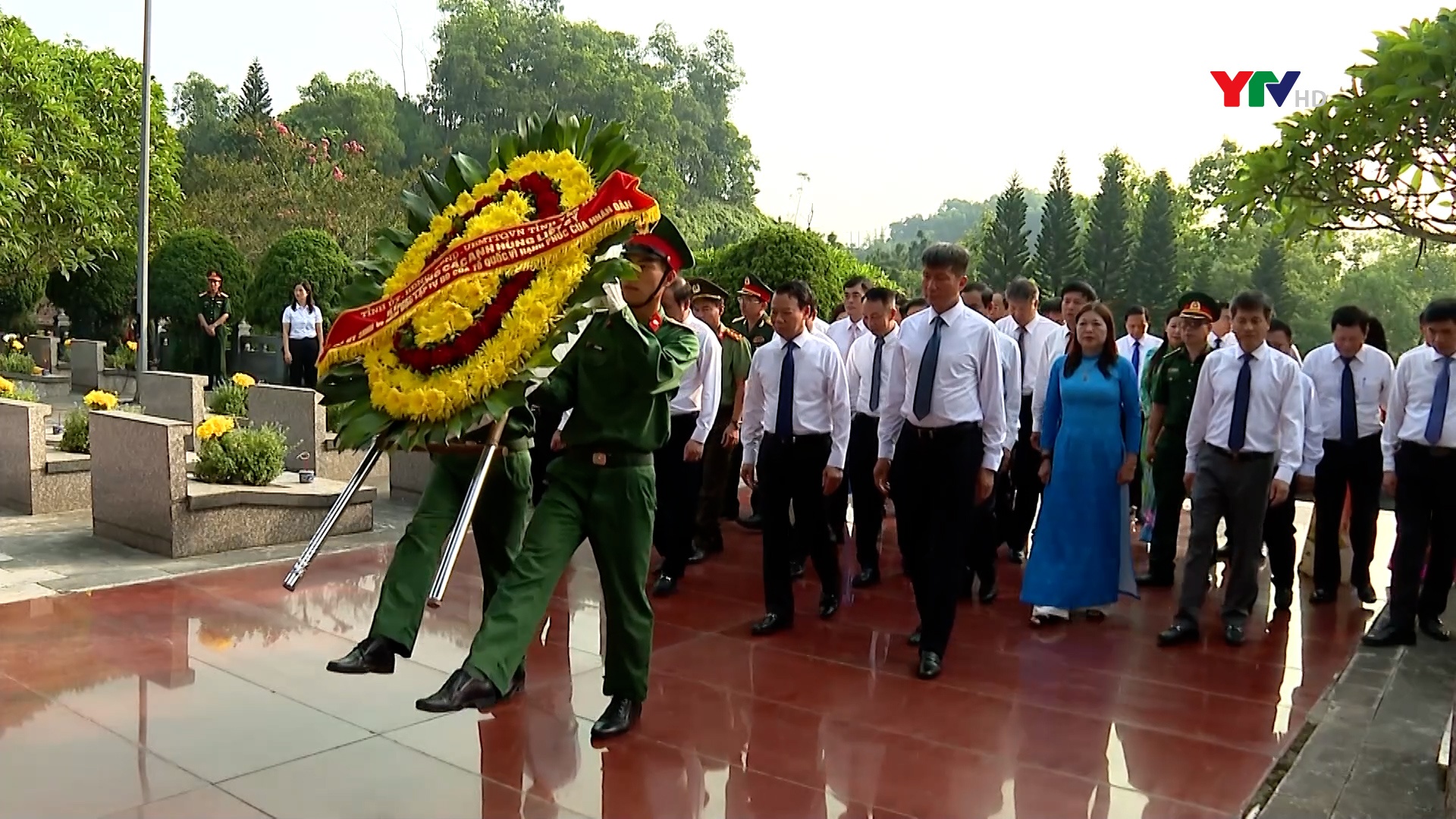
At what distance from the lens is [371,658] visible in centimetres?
351

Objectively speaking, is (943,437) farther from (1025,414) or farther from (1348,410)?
(1348,410)

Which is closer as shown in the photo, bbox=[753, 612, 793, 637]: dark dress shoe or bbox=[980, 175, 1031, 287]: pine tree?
bbox=[753, 612, 793, 637]: dark dress shoe

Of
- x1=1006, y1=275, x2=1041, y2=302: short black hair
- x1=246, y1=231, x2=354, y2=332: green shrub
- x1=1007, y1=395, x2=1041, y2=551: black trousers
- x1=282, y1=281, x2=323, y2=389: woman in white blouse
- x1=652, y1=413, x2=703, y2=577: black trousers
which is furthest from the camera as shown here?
x1=246, y1=231, x2=354, y2=332: green shrub

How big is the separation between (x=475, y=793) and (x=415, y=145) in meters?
52.2

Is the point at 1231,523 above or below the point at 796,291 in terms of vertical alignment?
below

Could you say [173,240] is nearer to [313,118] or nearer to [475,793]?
[475,793]

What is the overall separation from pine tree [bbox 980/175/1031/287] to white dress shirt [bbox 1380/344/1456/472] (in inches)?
1602

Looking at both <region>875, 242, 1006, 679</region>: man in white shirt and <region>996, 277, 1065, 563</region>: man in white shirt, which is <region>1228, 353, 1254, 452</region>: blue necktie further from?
<region>996, 277, 1065, 563</region>: man in white shirt

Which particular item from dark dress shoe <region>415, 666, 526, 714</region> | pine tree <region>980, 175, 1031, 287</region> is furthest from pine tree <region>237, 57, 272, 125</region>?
dark dress shoe <region>415, 666, 526, 714</region>

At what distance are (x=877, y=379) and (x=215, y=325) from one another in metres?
9.12

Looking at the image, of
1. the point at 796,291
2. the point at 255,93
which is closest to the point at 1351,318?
the point at 796,291

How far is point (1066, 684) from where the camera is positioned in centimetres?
484

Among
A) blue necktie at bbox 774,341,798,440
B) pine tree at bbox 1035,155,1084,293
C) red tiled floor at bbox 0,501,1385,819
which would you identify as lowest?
red tiled floor at bbox 0,501,1385,819

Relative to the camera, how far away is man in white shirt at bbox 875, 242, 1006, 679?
4891 millimetres
